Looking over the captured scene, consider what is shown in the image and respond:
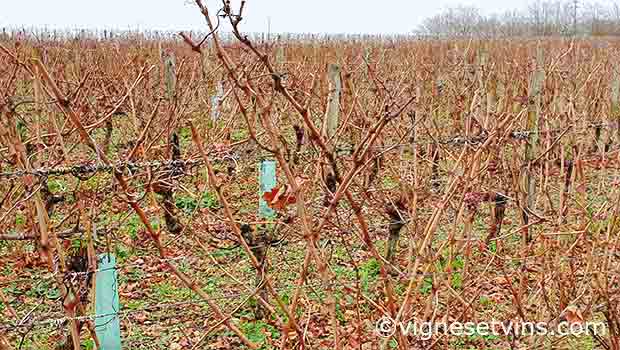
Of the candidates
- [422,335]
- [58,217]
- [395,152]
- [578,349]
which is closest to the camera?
[422,335]

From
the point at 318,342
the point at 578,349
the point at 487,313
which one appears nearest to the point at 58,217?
the point at 318,342

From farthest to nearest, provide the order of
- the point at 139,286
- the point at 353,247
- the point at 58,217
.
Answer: the point at 58,217
the point at 353,247
the point at 139,286

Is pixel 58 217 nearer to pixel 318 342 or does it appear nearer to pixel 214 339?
pixel 214 339

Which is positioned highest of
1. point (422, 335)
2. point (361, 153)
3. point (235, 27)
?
point (235, 27)

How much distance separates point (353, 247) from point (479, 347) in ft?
5.47

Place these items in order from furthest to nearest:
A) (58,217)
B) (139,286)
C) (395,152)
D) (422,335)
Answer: (395,152) → (58,217) → (139,286) → (422,335)

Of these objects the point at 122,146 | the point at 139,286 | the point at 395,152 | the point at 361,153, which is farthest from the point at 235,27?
the point at 122,146

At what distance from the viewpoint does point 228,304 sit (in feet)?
12.3

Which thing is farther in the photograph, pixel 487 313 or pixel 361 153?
pixel 487 313

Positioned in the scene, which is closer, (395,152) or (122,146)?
(395,152)

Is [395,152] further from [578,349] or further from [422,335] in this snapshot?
[422,335]

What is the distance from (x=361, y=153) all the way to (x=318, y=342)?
2.25m

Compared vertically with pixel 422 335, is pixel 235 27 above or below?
above

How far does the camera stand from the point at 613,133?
27.5 feet
